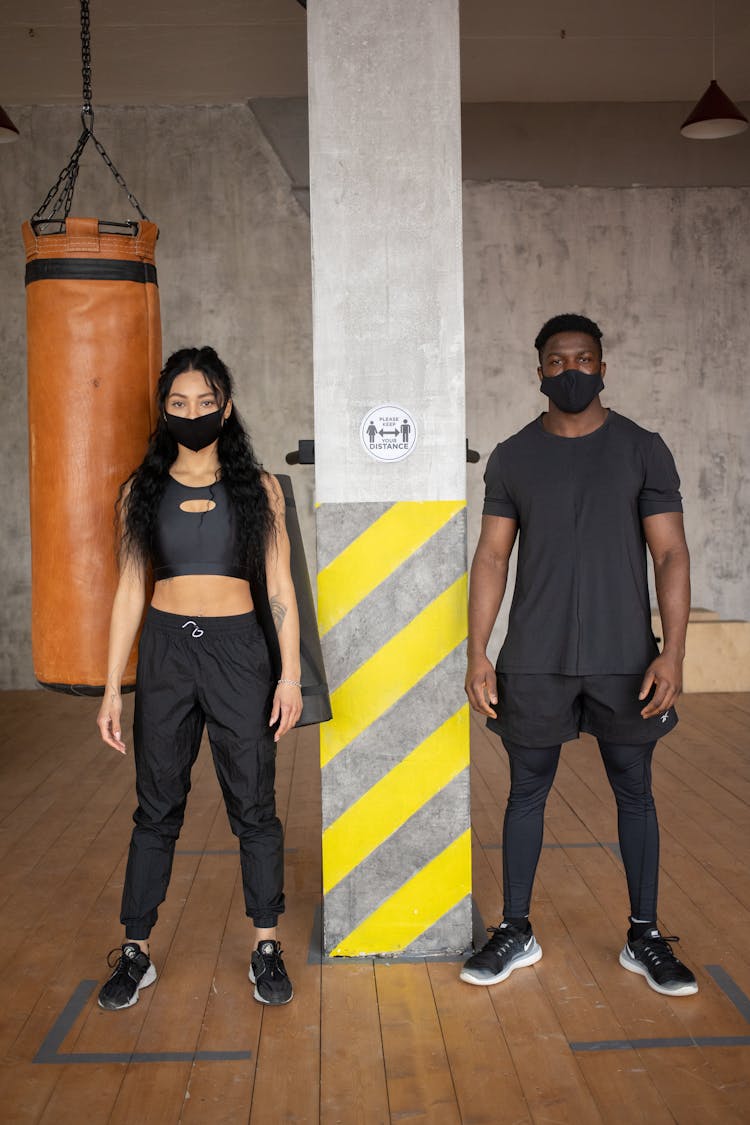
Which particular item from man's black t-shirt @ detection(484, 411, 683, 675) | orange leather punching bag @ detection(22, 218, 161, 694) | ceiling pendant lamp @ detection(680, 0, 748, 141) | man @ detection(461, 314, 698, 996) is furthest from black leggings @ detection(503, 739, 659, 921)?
ceiling pendant lamp @ detection(680, 0, 748, 141)

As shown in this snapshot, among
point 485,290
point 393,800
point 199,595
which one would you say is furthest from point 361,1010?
point 485,290

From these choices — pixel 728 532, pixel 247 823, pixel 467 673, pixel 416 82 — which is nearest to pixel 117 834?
pixel 247 823

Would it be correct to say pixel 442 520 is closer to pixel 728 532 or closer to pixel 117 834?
pixel 117 834

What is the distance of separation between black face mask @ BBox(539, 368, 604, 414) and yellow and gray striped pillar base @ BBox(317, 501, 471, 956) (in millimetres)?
425

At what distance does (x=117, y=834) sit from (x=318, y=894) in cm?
102

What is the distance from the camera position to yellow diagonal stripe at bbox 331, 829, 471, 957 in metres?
2.88

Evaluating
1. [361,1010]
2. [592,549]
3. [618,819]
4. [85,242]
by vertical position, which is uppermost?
[85,242]

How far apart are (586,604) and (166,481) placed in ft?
3.45

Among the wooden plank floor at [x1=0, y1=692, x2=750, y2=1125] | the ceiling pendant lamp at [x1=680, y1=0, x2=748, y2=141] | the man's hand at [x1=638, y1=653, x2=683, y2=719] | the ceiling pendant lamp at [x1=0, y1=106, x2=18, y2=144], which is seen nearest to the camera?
the wooden plank floor at [x1=0, y1=692, x2=750, y2=1125]

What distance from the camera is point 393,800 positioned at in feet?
9.43

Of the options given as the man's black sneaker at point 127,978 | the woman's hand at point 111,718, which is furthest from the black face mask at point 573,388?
the man's black sneaker at point 127,978

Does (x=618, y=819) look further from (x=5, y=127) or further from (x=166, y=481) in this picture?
(x=5, y=127)

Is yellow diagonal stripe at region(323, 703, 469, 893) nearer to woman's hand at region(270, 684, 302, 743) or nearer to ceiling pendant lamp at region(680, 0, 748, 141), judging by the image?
woman's hand at region(270, 684, 302, 743)

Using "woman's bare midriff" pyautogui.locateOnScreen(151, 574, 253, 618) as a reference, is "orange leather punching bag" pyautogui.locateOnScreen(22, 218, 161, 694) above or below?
above
